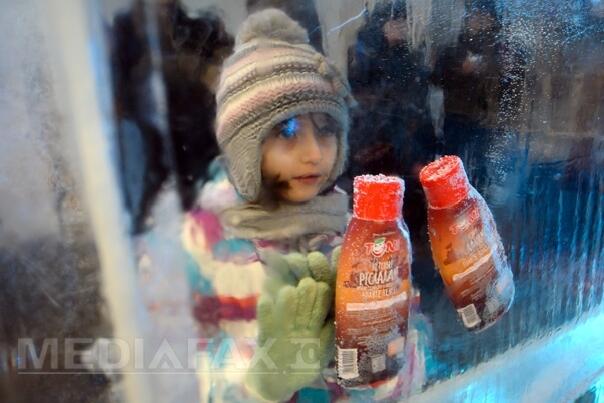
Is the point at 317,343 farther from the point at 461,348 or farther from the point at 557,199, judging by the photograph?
the point at 557,199

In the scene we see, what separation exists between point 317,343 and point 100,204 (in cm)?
29

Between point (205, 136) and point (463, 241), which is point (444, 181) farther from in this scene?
point (205, 136)

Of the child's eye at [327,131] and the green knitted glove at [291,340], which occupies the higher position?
the child's eye at [327,131]

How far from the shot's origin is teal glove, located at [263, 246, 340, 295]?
22.5 inches

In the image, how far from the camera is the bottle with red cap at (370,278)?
0.58 metres

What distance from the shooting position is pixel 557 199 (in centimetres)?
80

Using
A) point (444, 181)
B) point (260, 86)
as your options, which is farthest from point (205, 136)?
point (444, 181)

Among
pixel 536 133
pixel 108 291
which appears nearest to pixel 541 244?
pixel 536 133

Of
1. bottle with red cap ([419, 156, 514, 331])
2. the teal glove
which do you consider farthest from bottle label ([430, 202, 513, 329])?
the teal glove

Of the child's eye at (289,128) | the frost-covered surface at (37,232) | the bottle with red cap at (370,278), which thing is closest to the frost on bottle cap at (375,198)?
the bottle with red cap at (370,278)

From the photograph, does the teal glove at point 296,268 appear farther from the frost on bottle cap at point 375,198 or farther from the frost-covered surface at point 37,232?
the frost-covered surface at point 37,232

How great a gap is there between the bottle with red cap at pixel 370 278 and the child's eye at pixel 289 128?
0.10m

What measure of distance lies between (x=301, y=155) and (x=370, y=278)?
163 mm

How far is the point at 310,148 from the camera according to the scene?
0.55m
